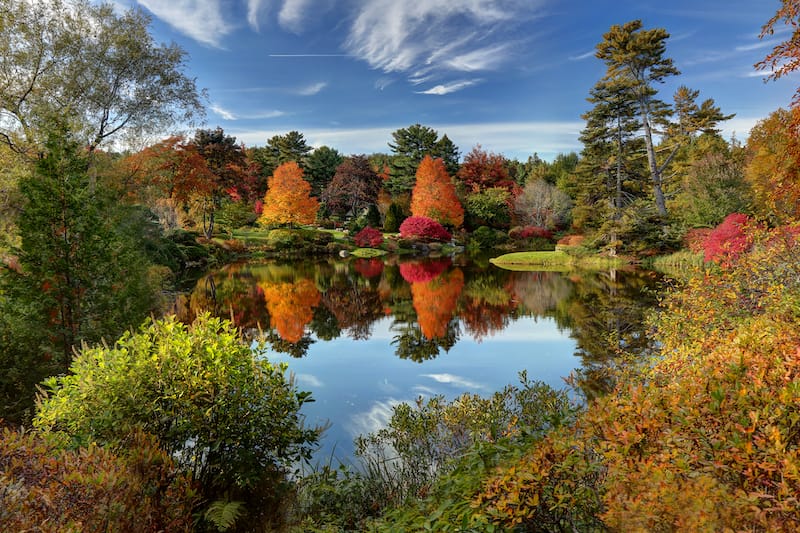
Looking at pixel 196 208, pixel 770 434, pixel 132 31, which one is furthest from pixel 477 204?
pixel 770 434

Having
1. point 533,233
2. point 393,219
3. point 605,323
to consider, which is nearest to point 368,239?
point 393,219

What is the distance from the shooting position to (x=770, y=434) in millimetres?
2062

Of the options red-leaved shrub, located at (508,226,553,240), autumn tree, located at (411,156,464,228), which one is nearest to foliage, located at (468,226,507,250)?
red-leaved shrub, located at (508,226,553,240)

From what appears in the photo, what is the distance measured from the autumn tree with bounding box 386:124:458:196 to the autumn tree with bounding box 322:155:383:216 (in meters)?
2.48

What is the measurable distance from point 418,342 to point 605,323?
582 cm

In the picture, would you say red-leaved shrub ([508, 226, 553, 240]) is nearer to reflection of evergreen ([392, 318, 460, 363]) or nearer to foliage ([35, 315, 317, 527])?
reflection of evergreen ([392, 318, 460, 363])

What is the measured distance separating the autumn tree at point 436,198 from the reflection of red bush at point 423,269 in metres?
9.70

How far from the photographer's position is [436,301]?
17.0 metres

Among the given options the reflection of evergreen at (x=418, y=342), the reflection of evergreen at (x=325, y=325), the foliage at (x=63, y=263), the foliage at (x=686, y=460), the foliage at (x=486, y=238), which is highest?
the foliage at (x=63, y=263)

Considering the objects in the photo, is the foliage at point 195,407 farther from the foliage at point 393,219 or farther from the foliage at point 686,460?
the foliage at point 393,219

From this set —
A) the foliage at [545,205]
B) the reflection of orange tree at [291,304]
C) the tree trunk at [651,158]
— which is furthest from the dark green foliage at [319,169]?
the tree trunk at [651,158]

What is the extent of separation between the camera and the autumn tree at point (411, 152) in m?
50.3

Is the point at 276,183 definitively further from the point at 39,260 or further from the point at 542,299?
the point at 39,260

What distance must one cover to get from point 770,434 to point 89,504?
12.3 ft
